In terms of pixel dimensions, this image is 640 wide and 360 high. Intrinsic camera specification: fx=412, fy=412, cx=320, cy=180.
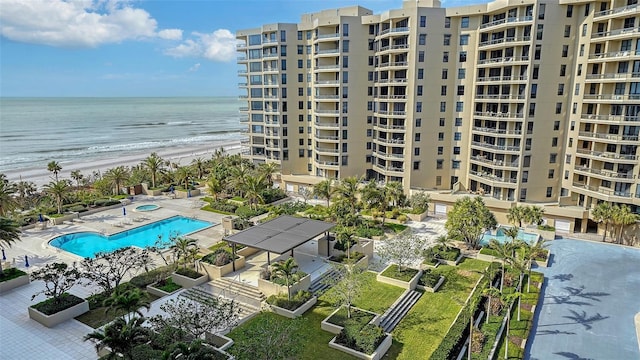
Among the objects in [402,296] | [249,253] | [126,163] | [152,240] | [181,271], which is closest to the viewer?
[402,296]

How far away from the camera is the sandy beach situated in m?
79.4

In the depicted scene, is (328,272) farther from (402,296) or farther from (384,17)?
(384,17)

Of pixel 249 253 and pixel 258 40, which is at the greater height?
pixel 258 40

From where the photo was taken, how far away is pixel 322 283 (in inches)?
Answer: 1222

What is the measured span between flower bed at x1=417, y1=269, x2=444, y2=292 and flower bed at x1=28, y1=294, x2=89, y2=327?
23190mm

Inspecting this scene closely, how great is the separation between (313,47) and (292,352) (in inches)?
1909

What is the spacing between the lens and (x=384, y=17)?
52688 millimetres

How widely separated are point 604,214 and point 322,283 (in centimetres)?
2836

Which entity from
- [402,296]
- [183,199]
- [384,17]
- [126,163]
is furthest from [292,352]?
[126,163]

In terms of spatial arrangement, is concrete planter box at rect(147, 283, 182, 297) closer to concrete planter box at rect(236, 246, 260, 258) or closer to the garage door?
concrete planter box at rect(236, 246, 260, 258)

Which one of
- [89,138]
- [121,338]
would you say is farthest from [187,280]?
[89,138]

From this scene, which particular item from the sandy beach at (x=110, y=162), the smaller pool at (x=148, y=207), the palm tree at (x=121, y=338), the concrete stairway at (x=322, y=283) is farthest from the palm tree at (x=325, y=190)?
the sandy beach at (x=110, y=162)

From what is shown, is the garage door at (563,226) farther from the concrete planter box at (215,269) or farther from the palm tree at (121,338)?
the palm tree at (121,338)

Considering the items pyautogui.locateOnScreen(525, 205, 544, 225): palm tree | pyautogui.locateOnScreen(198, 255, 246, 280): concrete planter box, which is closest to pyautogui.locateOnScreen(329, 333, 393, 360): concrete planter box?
pyautogui.locateOnScreen(198, 255, 246, 280): concrete planter box
